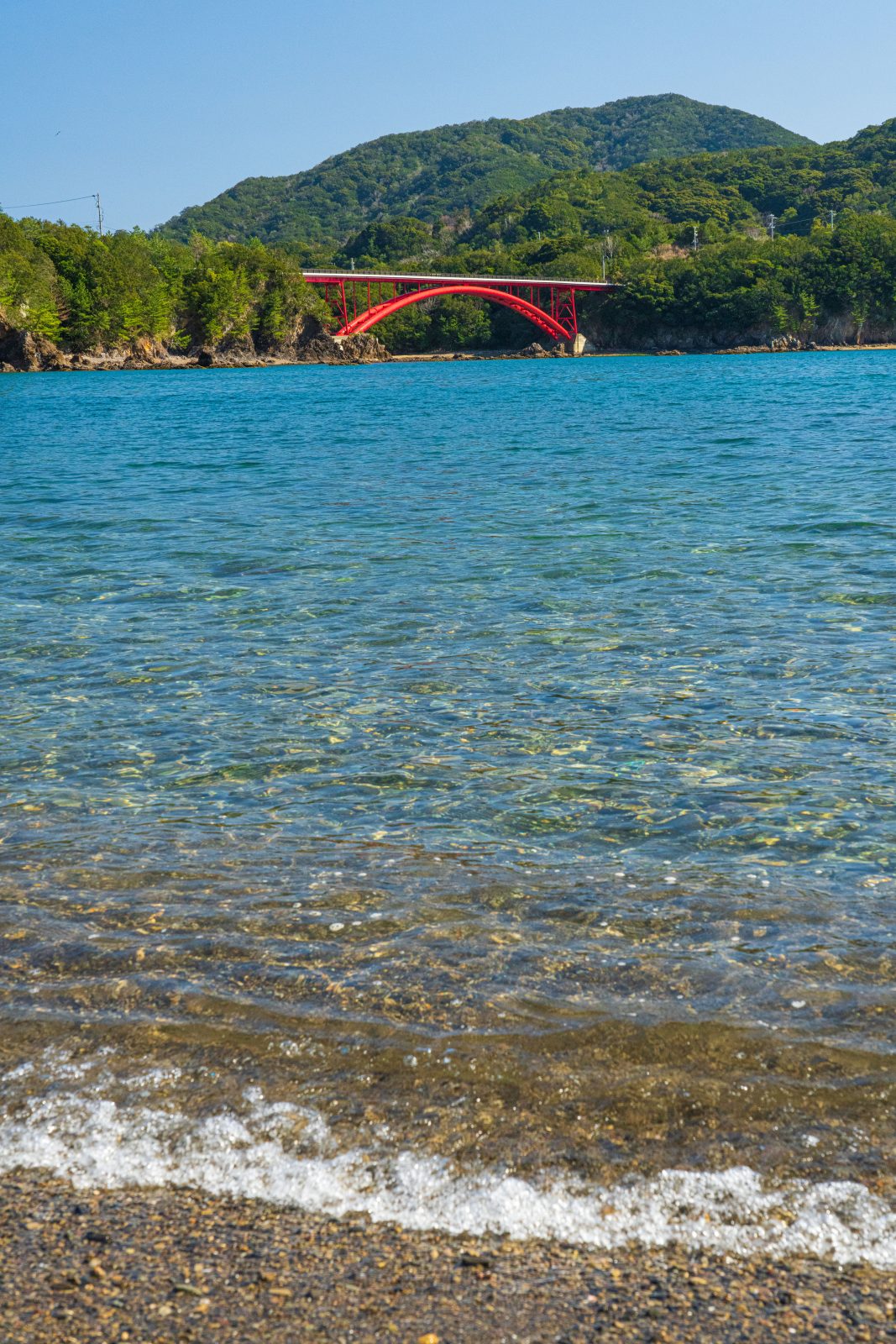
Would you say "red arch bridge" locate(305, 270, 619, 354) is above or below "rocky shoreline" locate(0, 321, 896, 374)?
above

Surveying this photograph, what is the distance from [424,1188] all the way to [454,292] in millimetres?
87963

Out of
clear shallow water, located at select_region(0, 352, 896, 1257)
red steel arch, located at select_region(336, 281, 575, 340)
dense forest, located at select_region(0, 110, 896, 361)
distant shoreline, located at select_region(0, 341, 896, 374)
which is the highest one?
dense forest, located at select_region(0, 110, 896, 361)

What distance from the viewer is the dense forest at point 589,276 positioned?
334 ft

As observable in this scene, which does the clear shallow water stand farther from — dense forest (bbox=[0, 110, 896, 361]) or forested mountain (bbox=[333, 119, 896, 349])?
forested mountain (bbox=[333, 119, 896, 349])

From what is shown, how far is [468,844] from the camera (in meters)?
4.70

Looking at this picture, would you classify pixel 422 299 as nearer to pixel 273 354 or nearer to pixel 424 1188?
pixel 273 354

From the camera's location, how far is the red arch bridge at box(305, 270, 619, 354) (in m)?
88.0

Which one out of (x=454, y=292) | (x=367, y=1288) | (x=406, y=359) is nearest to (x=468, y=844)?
(x=367, y=1288)

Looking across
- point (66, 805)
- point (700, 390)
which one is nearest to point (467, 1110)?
point (66, 805)

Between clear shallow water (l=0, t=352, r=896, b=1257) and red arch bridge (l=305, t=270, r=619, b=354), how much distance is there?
257 feet

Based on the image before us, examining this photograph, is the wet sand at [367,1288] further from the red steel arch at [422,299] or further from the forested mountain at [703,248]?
the forested mountain at [703,248]

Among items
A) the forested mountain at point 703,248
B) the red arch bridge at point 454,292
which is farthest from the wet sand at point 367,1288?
the forested mountain at point 703,248

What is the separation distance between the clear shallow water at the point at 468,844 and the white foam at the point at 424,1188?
40 millimetres

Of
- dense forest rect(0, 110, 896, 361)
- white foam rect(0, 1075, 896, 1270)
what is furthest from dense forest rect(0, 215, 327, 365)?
white foam rect(0, 1075, 896, 1270)
